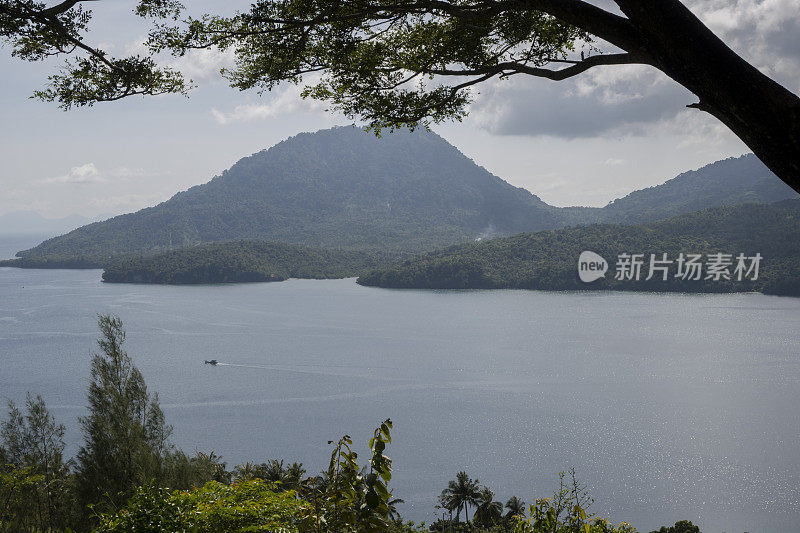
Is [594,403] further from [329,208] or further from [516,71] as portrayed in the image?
[329,208]

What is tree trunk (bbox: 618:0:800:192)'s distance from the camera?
1968 mm

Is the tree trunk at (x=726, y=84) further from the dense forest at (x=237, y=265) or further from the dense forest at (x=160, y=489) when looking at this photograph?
the dense forest at (x=237, y=265)

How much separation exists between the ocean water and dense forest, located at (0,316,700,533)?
6.99 meters

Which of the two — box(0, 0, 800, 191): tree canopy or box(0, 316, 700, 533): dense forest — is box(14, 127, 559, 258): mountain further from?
box(0, 0, 800, 191): tree canopy

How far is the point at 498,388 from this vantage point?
40156mm

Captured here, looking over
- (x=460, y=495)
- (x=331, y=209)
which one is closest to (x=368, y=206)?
(x=331, y=209)

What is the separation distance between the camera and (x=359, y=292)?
84.6 meters

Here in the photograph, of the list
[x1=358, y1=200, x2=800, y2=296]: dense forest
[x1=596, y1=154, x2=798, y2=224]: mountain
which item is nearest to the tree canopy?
[x1=358, y1=200, x2=800, y2=296]: dense forest

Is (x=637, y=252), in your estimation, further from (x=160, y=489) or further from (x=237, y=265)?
(x=160, y=489)

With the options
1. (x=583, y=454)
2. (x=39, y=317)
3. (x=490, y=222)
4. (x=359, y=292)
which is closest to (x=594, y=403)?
(x=583, y=454)

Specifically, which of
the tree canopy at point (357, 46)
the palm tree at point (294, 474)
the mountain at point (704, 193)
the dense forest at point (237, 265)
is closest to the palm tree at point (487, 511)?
the palm tree at point (294, 474)

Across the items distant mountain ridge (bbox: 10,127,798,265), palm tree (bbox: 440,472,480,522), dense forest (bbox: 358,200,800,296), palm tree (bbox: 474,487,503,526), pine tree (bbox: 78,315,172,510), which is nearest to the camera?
pine tree (bbox: 78,315,172,510)

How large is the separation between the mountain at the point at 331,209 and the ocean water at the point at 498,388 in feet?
217

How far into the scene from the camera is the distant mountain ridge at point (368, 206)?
136 meters
